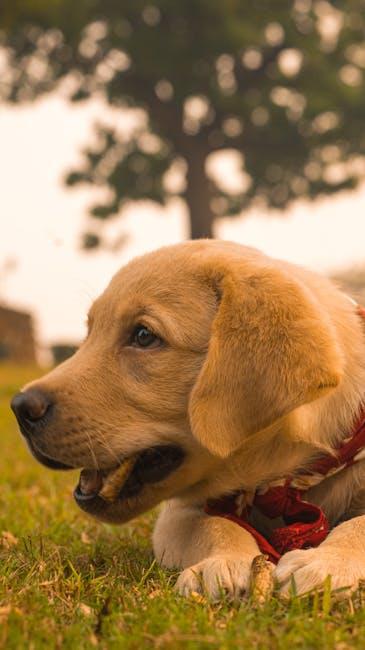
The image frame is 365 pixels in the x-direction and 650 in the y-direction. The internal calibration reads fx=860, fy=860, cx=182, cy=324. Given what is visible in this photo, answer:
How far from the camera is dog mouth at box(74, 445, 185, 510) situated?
3473 millimetres

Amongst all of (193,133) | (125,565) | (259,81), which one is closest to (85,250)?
(193,133)

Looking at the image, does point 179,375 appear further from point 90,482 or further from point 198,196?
point 198,196

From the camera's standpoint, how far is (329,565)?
2914 millimetres

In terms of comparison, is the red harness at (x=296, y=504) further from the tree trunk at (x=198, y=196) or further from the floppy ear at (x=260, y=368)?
the tree trunk at (x=198, y=196)

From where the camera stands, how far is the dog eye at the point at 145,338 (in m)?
3.55

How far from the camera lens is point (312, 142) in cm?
3025

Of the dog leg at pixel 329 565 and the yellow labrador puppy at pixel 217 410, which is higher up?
the yellow labrador puppy at pixel 217 410

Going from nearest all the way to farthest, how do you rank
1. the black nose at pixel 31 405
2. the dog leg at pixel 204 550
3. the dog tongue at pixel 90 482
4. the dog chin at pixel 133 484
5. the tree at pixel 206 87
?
the dog leg at pixel 204 550, the black nose at pixel 31 405, the dog chin at pixel 133 484, the dog tongue at pixel 90 482, the tree at pixel 206 87

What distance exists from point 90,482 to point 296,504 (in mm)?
870

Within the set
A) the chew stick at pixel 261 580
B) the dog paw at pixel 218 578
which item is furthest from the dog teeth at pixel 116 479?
the chew stick at pixel 261 580

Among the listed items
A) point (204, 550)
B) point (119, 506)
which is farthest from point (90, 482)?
point (204, 550)

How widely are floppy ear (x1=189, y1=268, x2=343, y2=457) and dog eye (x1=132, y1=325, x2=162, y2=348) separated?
34cm

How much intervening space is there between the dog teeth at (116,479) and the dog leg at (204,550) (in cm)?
33

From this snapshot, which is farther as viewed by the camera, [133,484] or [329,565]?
[133,484]
